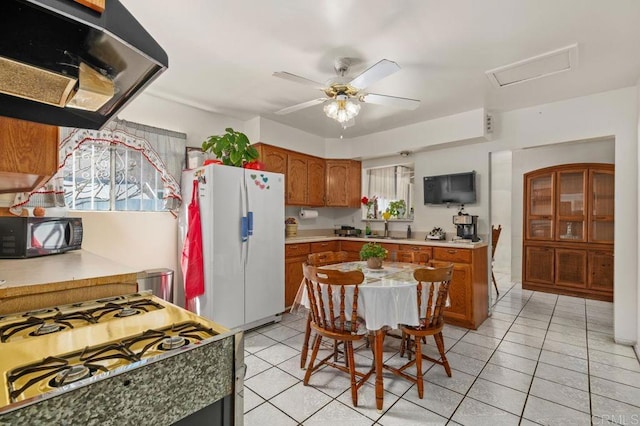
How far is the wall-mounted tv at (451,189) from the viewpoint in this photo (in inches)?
152

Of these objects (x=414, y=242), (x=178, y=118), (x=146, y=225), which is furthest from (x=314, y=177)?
(x=146, y=225)

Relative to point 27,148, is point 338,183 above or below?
above

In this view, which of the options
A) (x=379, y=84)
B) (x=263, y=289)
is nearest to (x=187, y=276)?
(x=263, y=289)

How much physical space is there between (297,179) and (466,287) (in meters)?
2.52

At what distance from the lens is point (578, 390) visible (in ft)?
7.01

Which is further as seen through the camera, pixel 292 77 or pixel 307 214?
pixel 307 214

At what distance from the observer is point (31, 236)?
195cm

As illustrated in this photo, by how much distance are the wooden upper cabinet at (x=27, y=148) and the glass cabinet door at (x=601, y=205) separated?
6.09 m

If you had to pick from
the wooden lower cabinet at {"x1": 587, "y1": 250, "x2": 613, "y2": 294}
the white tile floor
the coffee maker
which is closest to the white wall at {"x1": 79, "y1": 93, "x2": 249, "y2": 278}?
the white tile floor

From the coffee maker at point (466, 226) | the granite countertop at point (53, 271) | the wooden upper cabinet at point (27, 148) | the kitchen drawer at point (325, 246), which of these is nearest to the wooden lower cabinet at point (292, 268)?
the kitchen drawer at point (325, 246)

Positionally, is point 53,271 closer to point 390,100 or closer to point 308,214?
point 390,100

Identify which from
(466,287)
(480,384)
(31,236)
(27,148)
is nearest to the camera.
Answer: (27,148)

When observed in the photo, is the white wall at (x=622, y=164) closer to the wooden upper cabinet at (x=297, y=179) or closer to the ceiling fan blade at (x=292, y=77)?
the ceiling fan blade at (x=292, y=77)

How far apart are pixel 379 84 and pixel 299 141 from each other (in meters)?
1.71
